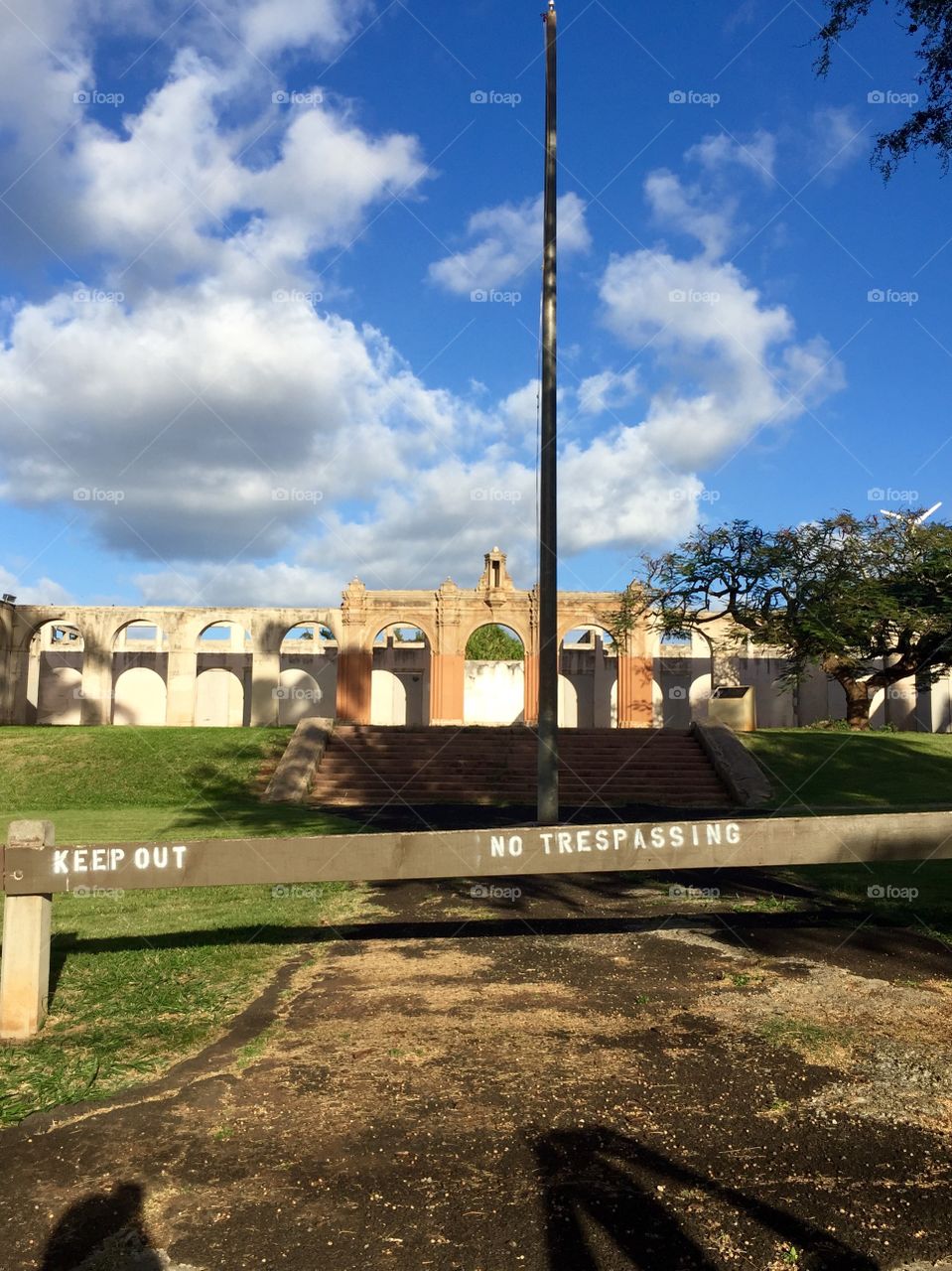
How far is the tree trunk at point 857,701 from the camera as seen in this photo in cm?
3092

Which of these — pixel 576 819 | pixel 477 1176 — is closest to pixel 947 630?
pixel 576 819

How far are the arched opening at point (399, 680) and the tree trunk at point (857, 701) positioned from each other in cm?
2120

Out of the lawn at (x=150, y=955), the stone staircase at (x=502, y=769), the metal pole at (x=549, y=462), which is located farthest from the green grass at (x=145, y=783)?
the metal pole at (x=549, y=462)

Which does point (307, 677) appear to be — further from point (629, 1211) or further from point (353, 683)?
point (629, 1211)

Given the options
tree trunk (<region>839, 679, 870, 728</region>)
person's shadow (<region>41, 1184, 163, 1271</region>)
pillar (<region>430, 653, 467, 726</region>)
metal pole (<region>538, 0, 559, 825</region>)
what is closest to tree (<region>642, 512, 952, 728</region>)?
tree trunk (<region>839, 679, 870, 728</region>)

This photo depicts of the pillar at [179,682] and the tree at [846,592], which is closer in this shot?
the tree at [846,592]

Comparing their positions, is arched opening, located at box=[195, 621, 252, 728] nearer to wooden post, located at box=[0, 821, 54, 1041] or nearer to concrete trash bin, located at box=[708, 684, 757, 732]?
concrete trash bin, located at box=[708, 684, 757, 732]

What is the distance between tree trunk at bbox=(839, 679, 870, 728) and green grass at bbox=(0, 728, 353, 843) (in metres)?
18.6

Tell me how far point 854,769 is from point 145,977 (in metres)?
18.7

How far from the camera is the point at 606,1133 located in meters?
3.53

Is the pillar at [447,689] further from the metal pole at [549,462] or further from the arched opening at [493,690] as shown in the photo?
the metal pole at [549,462]

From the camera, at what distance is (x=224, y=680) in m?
47.0

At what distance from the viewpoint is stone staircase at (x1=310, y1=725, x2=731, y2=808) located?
19859 millimetres

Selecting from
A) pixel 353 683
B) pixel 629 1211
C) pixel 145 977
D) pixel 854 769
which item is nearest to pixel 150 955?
pixel 145 977
